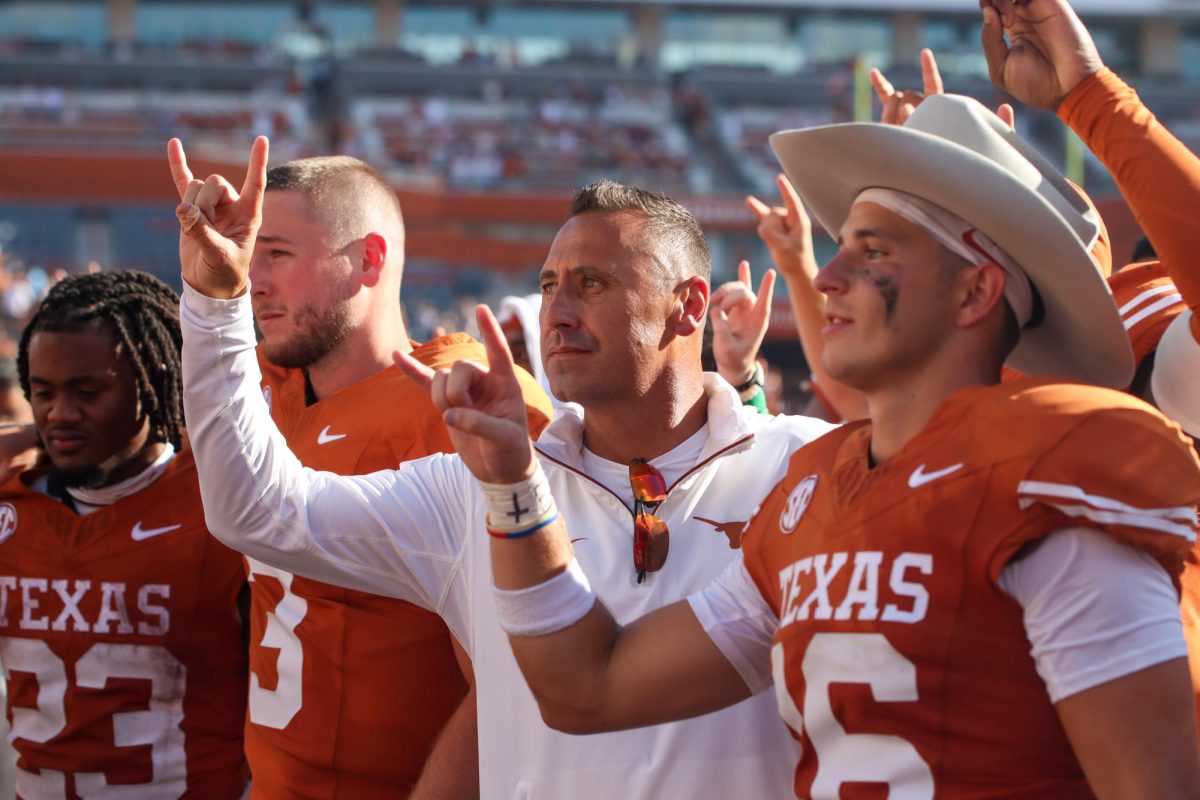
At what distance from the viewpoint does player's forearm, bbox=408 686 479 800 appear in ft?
8.55

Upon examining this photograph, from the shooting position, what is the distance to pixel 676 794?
2.25m

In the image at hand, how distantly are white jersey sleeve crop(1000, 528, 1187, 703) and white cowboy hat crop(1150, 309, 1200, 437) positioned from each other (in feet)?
2.10

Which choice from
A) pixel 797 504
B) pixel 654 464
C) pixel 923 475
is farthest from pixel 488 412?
pixel 654 464

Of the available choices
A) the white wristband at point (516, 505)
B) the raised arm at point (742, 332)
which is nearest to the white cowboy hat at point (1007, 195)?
the white wristband at point (516, 505)

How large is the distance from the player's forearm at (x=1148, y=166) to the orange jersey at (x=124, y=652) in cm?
220

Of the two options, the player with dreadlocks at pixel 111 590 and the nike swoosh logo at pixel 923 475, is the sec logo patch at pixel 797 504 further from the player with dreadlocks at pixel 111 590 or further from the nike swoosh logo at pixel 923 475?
the player with dreadlocks at pixel 111 590

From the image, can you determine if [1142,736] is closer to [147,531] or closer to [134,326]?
[147,531]

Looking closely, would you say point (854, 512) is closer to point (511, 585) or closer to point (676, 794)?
Result: point (511, 585)

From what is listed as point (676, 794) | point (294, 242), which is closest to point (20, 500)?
point (294, 242)

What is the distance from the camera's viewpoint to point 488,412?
190 cm

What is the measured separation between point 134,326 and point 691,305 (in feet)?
5.05

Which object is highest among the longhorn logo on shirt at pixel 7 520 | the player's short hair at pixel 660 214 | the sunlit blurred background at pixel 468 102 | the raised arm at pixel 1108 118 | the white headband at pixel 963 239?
the raised arm at pixel 1108 118

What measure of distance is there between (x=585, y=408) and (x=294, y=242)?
93cm

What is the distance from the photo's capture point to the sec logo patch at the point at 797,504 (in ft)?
6.23
